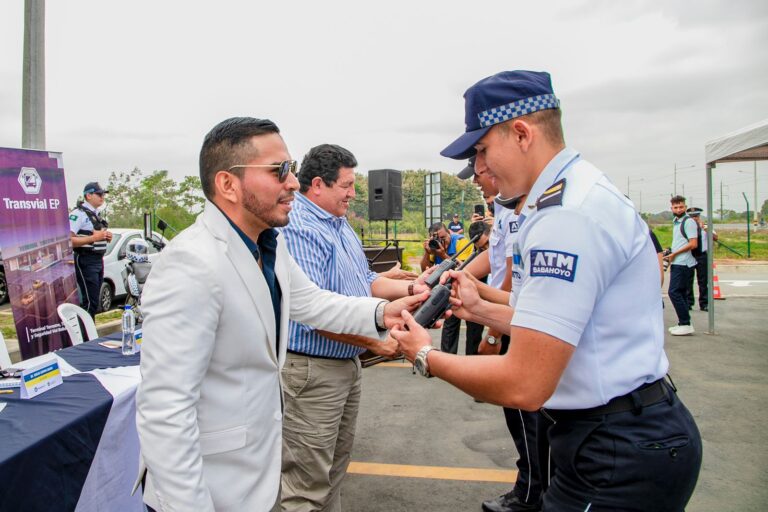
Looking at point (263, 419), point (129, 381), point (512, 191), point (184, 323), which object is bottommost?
point (129, 381)

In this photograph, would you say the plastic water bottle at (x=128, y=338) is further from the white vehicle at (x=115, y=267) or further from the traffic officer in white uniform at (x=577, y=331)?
the white vehicle at (x=115, y=267)

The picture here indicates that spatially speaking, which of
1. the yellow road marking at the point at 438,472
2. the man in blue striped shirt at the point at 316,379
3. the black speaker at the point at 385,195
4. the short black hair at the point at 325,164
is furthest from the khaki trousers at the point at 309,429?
the black speaker at the point at 385,195

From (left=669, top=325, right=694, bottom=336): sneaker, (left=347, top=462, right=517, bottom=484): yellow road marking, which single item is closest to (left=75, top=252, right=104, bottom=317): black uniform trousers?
(left=347, top=462, right=517, bottom=484): yellow road marking

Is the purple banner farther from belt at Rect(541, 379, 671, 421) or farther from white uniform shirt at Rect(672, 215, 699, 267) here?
white uniform shirt at Rect(672, 215, 699, 267)

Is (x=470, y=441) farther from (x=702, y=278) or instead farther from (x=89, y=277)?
(x=702, y=278)

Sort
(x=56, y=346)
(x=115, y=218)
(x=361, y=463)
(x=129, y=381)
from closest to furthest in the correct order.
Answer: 1. (x=129, y=381)
2. (x=361, y=463)
3. (x=56, y=346)
4. (x=115, y=218)

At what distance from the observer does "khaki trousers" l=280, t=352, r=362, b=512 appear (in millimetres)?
2498

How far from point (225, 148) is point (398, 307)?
39.8 inches

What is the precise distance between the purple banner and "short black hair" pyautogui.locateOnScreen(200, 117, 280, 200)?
4.25 m

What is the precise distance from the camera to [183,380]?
4.60 ft

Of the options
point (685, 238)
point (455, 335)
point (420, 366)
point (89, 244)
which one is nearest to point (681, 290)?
point (685, 238)

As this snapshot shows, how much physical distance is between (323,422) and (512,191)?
1.55 metres

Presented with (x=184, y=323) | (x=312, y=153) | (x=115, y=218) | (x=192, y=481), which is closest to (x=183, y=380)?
(x=184, y=323)

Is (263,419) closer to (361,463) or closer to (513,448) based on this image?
(361,463)
